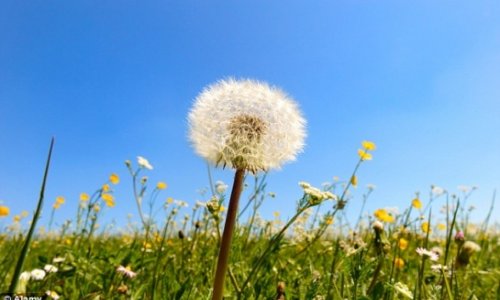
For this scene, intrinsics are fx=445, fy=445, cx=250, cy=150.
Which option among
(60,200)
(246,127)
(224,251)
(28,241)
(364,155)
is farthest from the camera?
(60,200)

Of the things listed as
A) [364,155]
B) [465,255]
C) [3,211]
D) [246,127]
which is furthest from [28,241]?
[3,211]

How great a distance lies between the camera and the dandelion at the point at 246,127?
1.89 meters

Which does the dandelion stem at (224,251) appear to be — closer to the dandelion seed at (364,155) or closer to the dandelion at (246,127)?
the dandelion at (246,127)

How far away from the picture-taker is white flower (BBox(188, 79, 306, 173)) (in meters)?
1.89

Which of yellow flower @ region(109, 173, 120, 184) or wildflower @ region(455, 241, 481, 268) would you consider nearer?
wildflower @ region(455, 241, 481, 268)

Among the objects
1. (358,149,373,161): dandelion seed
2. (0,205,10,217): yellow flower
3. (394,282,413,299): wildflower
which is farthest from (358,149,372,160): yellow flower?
(0,205,10,217): yellow flower

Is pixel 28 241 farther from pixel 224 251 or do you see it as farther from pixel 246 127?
pixel 246 127

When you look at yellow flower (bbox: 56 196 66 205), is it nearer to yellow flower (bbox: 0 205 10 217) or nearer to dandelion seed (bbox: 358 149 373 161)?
yellow flower (bbox: 0 205 10 217)

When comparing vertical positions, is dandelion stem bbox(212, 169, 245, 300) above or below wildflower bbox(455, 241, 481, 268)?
below

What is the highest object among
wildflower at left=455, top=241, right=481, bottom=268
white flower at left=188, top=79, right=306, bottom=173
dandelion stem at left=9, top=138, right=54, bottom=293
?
white flower at left=188, top=79, right=306, bottom=173

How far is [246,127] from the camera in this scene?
1.97 meters

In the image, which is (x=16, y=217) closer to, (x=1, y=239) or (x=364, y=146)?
(x=1, y=239)

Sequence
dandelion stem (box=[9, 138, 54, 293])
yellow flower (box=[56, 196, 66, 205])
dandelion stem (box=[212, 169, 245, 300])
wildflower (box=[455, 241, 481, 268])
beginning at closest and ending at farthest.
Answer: dandelion stem (box=[9, 138, 54, 293]) → dandelion stem (box=[212, 169, 245, 300]) → wildflower (box=[455, 241, 481, 268]) → yellow flower (box=[56, 196, 66, 205])

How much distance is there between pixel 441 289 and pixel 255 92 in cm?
126
